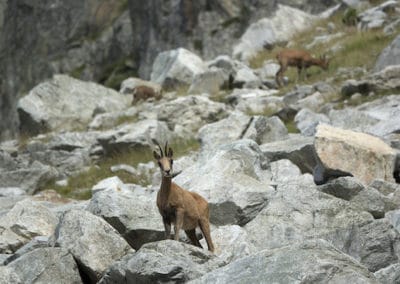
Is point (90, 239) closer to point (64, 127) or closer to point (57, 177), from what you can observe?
point (57, 177)

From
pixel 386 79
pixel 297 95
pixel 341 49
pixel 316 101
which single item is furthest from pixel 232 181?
pixel 341 49

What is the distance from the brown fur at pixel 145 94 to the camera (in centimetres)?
2945

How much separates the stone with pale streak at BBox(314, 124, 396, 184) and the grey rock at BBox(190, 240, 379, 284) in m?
6.20

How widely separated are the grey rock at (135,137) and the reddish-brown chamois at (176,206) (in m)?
11.1

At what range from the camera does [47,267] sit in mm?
8883

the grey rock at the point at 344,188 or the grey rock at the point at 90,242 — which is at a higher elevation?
the grey rock at the point at 90,242

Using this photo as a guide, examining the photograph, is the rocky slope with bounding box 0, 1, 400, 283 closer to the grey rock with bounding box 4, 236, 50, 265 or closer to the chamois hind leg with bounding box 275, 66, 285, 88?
the grey rock with bounding box 4, 236, 50, 265

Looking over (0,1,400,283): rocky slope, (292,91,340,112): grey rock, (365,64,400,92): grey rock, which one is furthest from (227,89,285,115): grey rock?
(365,64,400,92): grey rock

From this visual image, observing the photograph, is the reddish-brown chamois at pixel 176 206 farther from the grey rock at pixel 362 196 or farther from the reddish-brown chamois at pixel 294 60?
the reddish-brown chamois at pixel 294 60

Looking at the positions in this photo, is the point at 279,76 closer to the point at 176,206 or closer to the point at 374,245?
the point at 176,206

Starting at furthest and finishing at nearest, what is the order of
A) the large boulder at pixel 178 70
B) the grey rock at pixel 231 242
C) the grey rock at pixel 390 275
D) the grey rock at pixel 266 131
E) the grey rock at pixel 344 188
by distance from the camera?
1. the large boulder at pixel 178 70
2. the grey rock at pixel 266 131
3. the grey rock at pixel 344 188
4. the grey rock at pixel 231 242
5. the grey rock at pixel 390 275

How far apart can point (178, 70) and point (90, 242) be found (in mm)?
24044

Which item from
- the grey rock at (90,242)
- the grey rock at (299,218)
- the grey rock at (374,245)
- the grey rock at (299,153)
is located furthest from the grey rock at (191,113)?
the grey rock at (374,245)

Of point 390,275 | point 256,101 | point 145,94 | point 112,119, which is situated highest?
point 390,275
